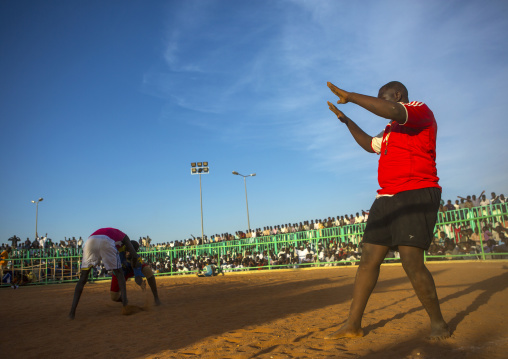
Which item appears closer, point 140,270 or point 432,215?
point 432,215

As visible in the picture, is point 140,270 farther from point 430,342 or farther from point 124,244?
point 430,342

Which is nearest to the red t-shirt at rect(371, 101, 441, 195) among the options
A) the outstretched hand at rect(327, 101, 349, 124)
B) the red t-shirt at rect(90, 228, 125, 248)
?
the outstretched hand at rect(327, 101, 349, 124)

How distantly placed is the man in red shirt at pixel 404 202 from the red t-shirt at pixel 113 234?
4310mm

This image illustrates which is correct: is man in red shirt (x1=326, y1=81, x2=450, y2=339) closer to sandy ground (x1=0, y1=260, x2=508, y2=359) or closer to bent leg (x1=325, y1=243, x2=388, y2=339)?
bent leg (x1=325, y1=243, x2=388, y2=339)

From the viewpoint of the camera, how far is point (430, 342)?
287 centimetres

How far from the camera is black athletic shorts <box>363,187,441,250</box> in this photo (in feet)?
9.42

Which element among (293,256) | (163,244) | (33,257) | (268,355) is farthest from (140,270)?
(163,244)

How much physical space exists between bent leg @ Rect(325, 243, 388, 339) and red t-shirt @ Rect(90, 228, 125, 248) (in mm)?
4245

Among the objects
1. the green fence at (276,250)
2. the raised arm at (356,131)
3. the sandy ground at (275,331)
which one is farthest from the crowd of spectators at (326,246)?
the raised arm at (356,131)

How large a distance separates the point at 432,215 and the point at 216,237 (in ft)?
87.2

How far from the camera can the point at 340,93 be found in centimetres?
269

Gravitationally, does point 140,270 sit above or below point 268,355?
above

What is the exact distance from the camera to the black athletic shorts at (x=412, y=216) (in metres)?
2.87

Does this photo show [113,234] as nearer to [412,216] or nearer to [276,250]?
[412,216]
